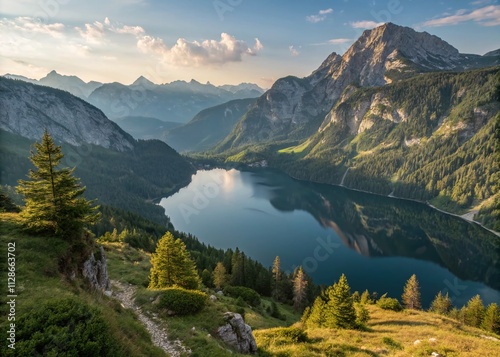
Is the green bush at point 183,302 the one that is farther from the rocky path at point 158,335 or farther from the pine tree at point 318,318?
the pine tree at point 318,318

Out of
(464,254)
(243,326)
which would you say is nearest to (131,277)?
(243,326)

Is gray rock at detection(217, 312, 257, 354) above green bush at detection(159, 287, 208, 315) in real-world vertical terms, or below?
below

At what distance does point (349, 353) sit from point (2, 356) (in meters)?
29.9

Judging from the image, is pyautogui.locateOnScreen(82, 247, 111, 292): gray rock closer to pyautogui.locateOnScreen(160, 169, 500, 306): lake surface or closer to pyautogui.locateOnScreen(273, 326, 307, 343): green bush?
pyautogui.locateOnScreen(273, 326, 307, 343): green bush

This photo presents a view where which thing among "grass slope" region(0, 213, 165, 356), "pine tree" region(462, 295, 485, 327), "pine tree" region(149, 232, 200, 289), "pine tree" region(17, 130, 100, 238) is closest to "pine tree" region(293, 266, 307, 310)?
"pine tree" region(462, 295, 485, 327)

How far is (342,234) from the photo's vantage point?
646ft

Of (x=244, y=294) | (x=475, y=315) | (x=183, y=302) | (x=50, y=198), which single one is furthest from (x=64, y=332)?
(x=475, y=315)

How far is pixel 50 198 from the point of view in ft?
84.6

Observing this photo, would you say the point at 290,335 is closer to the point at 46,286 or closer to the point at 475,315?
the point at 46,286

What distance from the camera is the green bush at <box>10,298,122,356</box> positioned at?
12695 mm

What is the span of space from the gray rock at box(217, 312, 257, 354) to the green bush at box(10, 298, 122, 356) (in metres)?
14.8

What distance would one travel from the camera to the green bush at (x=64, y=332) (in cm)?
1270

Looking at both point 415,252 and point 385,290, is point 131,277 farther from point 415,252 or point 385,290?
point 415,252

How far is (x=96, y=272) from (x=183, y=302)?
30.9 ft
